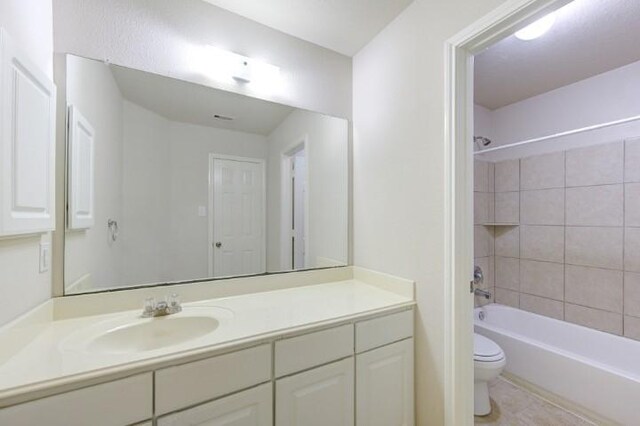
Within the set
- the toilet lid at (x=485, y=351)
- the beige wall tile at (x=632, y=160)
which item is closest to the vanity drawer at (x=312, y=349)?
the toilet lid at (x=485, y=351)

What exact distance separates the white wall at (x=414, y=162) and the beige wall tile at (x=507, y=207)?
1.86m

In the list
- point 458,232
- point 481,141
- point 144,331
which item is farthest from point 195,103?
point 481,141

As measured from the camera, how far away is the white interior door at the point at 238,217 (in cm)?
155

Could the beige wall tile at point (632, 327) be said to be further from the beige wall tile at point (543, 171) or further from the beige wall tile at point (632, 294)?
the beige wall tile at point (543, 171)

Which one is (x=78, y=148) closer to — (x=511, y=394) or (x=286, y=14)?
(x=286, y=14)

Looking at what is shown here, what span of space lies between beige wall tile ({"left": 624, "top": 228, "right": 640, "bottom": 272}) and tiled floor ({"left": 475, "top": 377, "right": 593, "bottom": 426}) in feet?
3.82

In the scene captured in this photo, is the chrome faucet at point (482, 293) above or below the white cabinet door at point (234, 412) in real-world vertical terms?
below

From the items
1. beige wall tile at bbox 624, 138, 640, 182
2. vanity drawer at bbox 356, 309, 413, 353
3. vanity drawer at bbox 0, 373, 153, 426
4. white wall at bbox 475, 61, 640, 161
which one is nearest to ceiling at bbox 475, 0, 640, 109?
white wall at bbox 475, 61, 640, 161

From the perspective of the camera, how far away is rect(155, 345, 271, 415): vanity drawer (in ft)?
2.77

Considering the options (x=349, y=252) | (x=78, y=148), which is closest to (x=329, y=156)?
(x=349, y=252)

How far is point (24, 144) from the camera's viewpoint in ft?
2.84

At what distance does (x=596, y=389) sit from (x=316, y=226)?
2.03 m

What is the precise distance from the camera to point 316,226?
73.9 inches

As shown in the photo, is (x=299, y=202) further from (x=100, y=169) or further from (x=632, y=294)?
(x=632, y=294)
